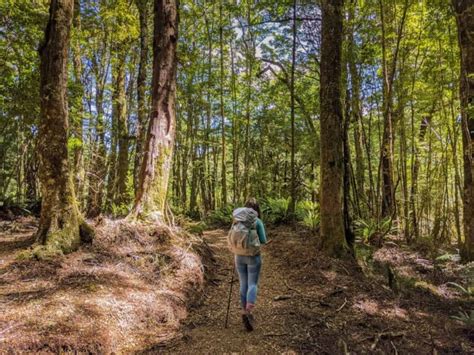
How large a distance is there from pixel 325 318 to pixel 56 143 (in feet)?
17.9

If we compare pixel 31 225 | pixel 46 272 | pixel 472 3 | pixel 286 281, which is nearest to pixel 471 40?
pixel 472 3

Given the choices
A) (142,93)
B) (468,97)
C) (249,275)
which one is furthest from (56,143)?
(468,97)

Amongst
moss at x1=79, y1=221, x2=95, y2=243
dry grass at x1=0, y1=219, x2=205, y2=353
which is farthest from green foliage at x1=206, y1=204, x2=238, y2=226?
moss at x1=79, y1=221, x2=95, y2=243

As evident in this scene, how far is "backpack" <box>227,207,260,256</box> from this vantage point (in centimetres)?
443

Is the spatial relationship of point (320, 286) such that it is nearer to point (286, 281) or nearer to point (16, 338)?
point (286, 281)

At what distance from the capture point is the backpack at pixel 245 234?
443 cm

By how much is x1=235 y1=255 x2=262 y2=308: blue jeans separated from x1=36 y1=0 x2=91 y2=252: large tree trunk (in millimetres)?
3113

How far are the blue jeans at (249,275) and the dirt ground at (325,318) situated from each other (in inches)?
18.9

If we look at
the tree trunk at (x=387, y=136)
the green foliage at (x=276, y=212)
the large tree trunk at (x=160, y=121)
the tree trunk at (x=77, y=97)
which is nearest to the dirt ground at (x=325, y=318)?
the large tree trunk at (x=160, y=121)

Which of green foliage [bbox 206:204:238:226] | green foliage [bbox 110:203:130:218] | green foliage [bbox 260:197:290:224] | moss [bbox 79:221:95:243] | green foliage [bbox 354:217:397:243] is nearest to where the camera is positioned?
moss [bbox 79:221:95:243]

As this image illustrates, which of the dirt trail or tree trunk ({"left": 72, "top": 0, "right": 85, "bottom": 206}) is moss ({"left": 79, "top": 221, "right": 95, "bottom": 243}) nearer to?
the dirt trail

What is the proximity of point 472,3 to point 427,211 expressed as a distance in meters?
11.5

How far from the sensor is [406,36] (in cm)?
1072

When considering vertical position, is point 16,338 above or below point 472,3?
below
